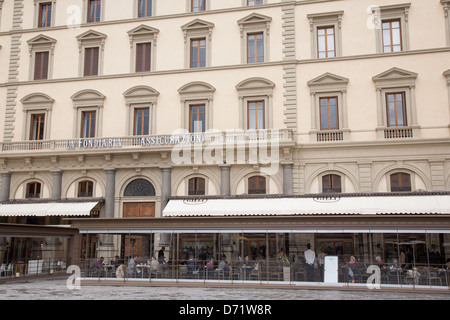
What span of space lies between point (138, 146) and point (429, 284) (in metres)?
17.5

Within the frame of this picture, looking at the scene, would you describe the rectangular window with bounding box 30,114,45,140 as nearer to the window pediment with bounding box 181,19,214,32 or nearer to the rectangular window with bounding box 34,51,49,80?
the rectangular window with bounding box 34,51,49,80

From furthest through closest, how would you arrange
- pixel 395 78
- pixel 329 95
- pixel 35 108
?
1. pixel 35 108
2. pixel 329 95
3. pixel 395 78

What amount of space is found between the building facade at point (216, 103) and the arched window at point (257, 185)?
59 mm

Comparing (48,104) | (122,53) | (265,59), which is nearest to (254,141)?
(265,59)

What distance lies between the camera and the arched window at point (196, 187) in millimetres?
28547

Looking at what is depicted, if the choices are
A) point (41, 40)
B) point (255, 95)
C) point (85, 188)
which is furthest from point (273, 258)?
point (41, 40)

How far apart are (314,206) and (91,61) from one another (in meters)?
17.4

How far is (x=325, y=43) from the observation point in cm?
2866

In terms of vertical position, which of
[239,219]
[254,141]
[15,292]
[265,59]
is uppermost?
[265,59]

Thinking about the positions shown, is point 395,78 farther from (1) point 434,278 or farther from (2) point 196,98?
(1) point 434,278

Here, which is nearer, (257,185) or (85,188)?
(257,185)

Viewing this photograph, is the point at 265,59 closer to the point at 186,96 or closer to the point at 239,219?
the point at 186,96

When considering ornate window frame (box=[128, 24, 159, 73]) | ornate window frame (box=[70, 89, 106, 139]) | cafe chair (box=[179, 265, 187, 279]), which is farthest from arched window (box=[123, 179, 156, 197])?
cafe chair (box=[179, 265, 187, 279])

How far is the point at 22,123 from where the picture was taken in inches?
1243
